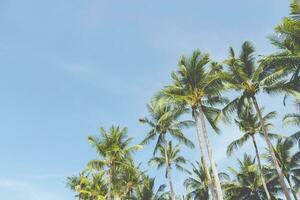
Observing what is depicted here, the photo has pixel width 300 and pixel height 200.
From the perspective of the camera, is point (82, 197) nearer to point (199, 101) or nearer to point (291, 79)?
point (199, 101)

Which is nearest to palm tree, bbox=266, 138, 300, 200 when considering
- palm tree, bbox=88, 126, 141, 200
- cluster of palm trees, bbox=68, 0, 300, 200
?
cluster of palm trees, bbox=68, 0, 300, 200

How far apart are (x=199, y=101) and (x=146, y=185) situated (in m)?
17.9

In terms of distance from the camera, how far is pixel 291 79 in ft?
74.3

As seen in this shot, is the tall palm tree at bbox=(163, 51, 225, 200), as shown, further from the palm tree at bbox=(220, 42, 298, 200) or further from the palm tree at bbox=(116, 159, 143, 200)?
the palm tree at bbox=(116, 159, 143, 200)

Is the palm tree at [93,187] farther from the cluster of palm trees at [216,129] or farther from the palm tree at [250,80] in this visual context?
the palm tree at [250,80]

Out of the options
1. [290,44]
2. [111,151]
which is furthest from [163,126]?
[290,44]

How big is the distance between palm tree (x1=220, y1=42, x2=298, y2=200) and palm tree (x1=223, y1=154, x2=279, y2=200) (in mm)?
13603

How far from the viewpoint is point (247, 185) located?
38.9 meters

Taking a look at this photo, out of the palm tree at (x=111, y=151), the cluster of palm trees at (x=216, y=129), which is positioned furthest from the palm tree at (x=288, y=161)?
the palm tree at (x=111, y=151)

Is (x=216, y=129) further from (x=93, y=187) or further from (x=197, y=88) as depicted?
(x=93, y=187)

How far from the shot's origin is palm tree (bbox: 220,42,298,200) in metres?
25.5

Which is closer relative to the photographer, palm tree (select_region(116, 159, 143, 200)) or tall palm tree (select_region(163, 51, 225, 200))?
tall palm tree (select_region(163, 51, 225, 200))

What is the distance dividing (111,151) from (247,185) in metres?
17.0

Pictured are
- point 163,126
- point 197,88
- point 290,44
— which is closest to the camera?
point 290,44
